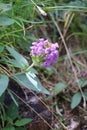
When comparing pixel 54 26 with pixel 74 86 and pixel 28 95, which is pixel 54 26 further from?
pixel 28 95

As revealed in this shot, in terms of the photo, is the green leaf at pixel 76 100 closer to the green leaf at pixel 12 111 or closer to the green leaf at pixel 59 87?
the green leaf at pixel 59 87

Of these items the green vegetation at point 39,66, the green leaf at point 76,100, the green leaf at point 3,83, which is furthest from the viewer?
the green leaf at point 76,100

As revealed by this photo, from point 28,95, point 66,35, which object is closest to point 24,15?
point 28,95

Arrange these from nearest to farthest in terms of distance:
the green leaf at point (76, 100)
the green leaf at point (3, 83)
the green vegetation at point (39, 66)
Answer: the green leaf at point (3, 83)
the green vegetation at point (39, 66)
the green leaf at point (76, 100)

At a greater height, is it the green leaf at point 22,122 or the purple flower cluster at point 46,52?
the purple flower cluster at point 46,52

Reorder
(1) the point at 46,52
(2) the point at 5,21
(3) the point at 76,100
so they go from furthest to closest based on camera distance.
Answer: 1. (3) the point at 76,100
2. (2) the point at 5,21
3. (1) the point at 46,52

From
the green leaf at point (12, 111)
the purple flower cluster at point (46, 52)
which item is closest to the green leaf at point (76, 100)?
the green leaf at point (12, 111)

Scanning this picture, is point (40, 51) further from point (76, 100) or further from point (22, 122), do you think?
point (76, 100)

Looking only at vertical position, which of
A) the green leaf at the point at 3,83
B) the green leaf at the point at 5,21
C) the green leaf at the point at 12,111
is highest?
the green leaf at the point at 5,21

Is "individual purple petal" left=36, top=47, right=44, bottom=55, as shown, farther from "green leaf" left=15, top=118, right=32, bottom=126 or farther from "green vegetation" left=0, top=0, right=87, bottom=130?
"green leaf" left=15, top=118, right=32, bottom=126

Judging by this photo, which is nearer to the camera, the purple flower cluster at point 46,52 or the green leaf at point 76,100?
the purple flower cluster at point 46,52

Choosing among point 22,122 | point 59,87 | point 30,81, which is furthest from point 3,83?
point 59,87
